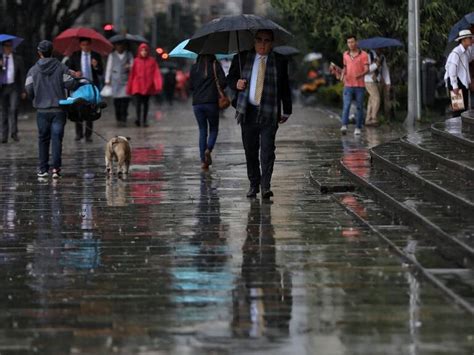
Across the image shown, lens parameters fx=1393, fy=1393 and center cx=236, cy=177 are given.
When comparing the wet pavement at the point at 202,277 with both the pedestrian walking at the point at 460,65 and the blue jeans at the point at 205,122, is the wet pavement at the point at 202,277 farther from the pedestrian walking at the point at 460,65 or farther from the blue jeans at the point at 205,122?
the pedestrian walking at the point at 460,65

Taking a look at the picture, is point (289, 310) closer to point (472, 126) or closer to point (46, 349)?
point (46, 349)

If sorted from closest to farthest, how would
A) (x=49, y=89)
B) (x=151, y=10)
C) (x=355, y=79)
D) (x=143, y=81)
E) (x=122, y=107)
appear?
1. (x=49, y=89)
2. (x=355, y=79)
3. (x=143, y=81)
4. (x=122, y=107)
5. (x=151, y=10)

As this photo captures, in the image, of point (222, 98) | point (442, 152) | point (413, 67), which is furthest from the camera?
point (413, 67)

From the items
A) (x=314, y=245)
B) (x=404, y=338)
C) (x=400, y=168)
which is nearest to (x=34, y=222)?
(x=314, y=245)

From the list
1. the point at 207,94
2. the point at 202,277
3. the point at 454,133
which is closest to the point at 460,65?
the point at 454,133

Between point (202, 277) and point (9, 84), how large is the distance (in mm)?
14734

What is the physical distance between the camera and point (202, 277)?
8.95m

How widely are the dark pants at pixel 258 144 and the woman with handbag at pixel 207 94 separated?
336cm

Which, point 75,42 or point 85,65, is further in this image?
point 75,42

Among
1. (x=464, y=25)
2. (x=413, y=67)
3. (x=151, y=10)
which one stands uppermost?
(x=464, y=25)

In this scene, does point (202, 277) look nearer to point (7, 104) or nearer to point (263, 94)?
point (263, 94)

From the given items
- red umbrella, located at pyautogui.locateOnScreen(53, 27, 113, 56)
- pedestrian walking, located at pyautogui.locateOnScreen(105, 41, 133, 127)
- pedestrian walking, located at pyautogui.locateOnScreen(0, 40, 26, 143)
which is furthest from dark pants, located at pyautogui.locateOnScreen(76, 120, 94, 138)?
pedestrian walking, located at pyautogui.locateOnScreen(105, 41, 133, 127)

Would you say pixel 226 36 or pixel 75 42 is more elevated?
pixel 226 36

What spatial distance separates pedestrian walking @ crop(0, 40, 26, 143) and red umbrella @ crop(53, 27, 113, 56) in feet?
4.90
